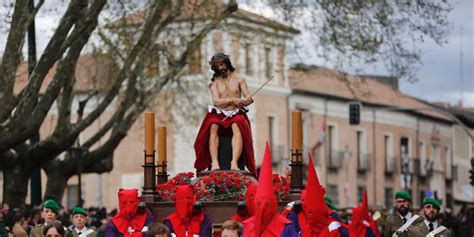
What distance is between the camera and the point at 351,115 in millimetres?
58188

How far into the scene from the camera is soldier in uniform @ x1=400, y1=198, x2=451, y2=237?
72.7 ft

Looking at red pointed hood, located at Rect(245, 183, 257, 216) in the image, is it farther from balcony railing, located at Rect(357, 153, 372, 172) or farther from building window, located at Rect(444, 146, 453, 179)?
building window, located at Rect(444, 146, 453, 179)

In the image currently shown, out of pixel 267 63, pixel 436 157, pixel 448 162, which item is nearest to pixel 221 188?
pixel 267 63

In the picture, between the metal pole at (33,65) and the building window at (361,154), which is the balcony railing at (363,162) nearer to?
the building window at (361,154)

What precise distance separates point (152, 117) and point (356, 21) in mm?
13655

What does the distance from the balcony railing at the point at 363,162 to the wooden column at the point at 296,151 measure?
2495 inches

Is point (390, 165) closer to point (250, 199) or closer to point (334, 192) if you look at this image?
point (334, 192)

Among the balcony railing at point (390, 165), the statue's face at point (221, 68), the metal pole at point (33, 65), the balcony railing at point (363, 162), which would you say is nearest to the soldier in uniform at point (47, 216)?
the statue's face at point (221, 68)

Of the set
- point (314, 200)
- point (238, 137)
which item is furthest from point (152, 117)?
point (314, 200)

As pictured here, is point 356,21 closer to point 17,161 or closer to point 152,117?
point 17,161

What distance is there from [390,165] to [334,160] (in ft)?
28.7

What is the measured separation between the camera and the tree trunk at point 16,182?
119ft

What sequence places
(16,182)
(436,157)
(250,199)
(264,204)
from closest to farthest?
(264,204) → (250,199) → (16,182) → (436,157)

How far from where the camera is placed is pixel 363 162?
8588cm
